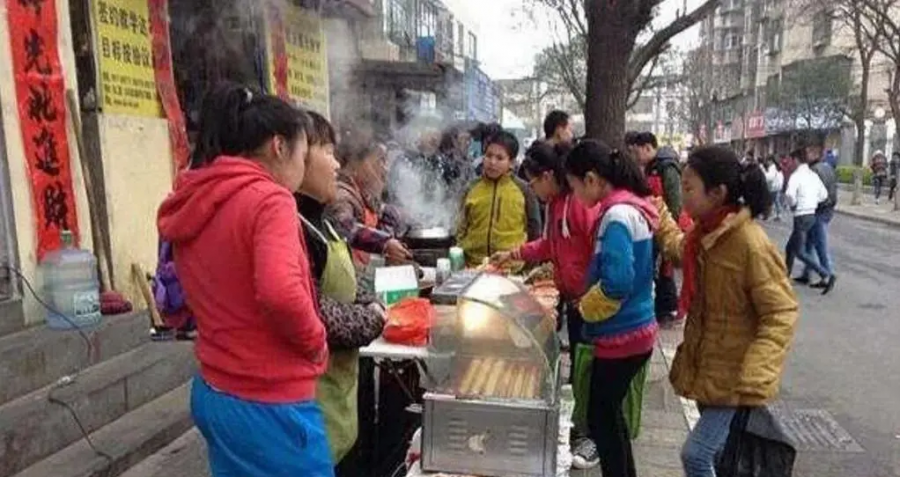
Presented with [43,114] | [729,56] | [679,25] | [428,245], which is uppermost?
[729,56]

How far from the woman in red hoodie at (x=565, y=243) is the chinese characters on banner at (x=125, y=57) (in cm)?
312

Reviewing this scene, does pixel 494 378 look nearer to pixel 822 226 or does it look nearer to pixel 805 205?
pixel 805 205

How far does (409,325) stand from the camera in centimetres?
364

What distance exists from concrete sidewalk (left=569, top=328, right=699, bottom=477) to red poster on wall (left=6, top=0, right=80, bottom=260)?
366cm

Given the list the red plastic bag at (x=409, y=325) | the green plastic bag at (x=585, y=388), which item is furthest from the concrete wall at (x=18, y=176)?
the green plastic bag at (x=585, y=388)

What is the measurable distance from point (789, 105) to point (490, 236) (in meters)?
40.4

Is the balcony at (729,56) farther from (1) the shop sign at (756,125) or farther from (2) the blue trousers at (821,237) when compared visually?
(2) the blue trousers at (821,237)

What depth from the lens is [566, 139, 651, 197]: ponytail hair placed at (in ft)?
12.1

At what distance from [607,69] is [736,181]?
623 centimetres

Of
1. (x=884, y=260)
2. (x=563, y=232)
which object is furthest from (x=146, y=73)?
(x=884, y=260)

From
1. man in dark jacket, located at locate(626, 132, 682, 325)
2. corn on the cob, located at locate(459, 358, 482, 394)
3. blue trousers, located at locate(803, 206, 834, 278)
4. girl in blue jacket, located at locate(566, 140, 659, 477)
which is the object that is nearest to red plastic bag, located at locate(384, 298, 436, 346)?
corn on the cob, located at locate(459, 358, 482, 394)

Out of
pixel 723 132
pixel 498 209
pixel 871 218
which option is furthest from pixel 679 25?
pixel 723 132

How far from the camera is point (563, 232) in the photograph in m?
4.26

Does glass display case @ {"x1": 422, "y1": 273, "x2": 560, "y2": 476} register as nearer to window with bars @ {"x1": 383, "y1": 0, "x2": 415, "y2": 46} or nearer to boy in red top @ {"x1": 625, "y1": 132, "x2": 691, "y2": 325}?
boy in red top @ {"x1": 625, "y1": 132, "x2": 691, "y2": 325}
